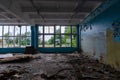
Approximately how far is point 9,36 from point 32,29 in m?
2.50

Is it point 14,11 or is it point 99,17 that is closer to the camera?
point 14,11

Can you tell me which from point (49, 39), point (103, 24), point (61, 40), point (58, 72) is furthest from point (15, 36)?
point (58, 72)

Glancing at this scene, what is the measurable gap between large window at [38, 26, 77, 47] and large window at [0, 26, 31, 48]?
1.44 m

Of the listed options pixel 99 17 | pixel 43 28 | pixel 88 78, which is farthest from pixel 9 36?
pixel 88 78

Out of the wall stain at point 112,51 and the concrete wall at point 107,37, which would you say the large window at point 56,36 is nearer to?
the concrete wall at point 107,37

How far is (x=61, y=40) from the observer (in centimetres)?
1862

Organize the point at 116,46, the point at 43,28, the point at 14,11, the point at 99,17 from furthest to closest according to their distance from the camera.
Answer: the point at 43,28 < the point at 99,17 < the point at 14,11 < the point at 116,46

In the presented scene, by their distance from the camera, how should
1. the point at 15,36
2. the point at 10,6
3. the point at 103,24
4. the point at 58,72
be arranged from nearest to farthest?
1. the point at 58,72
2. the point at 10,6
3. the point at 103,24
4. the point at 15,36

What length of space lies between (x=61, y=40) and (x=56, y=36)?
0.62 metres

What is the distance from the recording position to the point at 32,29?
18.8m

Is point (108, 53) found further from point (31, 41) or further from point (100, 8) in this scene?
point (31, 41)

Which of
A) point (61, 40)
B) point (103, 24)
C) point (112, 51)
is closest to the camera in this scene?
point (112, 51)

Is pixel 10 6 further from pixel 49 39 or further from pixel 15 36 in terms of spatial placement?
pixel 15 36

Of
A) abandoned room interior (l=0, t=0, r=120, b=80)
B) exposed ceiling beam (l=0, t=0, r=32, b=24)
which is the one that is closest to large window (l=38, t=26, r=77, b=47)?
abandoned room interior (l=0, t=0, r=120, b=80)
